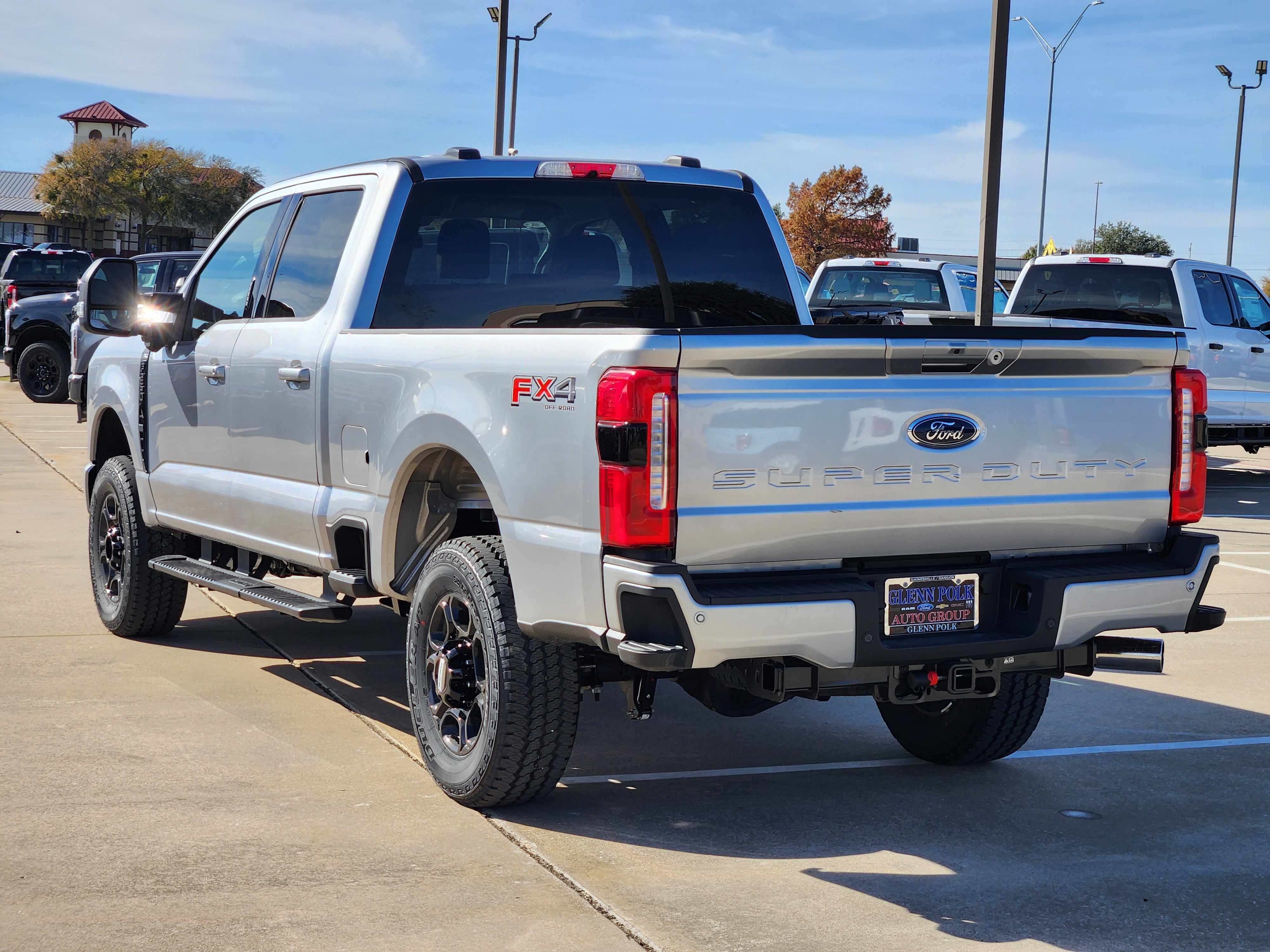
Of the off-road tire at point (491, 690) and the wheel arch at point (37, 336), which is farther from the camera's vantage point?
the wheel arch at point (37, 336)

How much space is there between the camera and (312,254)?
6.19m

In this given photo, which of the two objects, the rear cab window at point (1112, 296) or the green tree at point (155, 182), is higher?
the green tree at point (155, 182)

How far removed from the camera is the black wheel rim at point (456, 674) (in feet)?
16.1

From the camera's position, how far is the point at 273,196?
6.75 meters

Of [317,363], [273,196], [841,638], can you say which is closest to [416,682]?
[317,363]

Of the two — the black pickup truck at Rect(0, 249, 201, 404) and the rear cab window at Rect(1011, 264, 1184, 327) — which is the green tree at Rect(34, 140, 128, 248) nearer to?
the black pickup truck at Rect(0, 249, 201, 404)

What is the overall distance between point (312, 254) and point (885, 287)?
11.3 m

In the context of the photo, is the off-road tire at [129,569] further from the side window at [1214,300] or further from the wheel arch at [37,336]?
the wheel arch at [37,336]

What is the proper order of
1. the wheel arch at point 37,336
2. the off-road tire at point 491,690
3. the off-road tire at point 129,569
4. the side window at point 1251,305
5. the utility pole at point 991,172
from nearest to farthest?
the off-road tire at point 491,690 < the off-road tire at point 129,569 < the utility pole at point 991,172 < the side window at point 1251,305 < the wheel arch at point 37,336

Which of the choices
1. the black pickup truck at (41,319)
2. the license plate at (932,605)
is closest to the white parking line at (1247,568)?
the license plate at (932,605)

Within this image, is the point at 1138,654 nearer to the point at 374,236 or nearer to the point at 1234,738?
the point at 1234,738

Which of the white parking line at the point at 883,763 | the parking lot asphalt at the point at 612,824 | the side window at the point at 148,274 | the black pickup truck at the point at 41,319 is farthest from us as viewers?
the black pickup truck at the point at 41,319

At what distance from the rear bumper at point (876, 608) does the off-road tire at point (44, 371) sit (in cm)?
2117

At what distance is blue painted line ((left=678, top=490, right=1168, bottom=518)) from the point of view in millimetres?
4156
